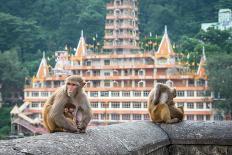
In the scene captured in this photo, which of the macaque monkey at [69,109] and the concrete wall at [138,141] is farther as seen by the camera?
the macaque monkey at [69,109]

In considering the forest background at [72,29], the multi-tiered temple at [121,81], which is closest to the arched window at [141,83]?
the multi-tiered temple at [121,81]

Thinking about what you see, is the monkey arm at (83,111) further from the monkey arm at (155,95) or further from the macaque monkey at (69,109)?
the monkey arm at (155,95)

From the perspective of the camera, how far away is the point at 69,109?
4371 millimetres

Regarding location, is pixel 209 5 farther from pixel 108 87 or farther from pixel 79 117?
pixel 79 117

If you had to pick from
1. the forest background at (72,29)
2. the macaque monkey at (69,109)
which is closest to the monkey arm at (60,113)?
the macaque monkey at (69,109)

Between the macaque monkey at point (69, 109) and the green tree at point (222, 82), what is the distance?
1291 inches

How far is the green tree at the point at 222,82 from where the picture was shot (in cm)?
3656

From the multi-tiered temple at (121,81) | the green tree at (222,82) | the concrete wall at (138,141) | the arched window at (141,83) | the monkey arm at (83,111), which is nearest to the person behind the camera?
the concrete wall at (138,141)

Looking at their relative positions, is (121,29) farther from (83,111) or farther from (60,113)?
(60,113)

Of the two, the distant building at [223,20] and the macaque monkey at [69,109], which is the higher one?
the distant building at [223,20]

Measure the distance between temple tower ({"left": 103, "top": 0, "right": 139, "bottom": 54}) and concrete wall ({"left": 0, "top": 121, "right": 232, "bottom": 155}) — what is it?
39.3m

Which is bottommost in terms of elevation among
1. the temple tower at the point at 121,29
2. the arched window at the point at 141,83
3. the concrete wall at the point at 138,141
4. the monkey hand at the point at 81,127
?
the arched window at the point at 141,83

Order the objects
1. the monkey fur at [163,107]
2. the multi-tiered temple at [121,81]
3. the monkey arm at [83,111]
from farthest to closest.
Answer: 1. the multi-tiered temple at [121,81]
2. the monkey fur at [163,107]
3. the monkey arm at [83,111]

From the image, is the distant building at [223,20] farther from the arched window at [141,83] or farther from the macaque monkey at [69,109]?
Answer: the macaque monkey at [69,109]
